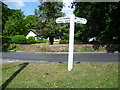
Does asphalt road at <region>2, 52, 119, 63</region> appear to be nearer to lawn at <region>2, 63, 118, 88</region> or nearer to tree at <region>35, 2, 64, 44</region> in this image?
lawn at <region>2, 63, 118, 88</region>

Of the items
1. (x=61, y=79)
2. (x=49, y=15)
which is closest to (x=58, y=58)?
(x=61, y=79)

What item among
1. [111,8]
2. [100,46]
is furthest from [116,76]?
[100,46]

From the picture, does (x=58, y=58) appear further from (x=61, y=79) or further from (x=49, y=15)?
(x=49, y=15)

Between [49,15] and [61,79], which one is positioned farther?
[49,15]

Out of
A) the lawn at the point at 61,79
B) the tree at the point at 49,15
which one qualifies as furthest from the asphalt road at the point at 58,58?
the tree at the point at 49,15

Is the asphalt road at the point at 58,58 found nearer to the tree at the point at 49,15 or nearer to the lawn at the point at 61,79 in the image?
the lawn at the point at 61,79

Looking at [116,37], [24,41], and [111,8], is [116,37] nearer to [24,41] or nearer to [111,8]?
[111,8]

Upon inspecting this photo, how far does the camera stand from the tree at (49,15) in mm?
18078

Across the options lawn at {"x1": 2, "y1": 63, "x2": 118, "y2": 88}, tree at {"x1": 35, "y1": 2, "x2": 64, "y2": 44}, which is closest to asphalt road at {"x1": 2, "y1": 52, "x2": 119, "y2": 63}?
lawn at {"x1": 2, "y1": 63, "x2": 118, "y2": 88}

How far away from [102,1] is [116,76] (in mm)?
9530

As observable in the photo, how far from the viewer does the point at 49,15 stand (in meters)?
18.6

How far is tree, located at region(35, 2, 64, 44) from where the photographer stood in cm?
1808

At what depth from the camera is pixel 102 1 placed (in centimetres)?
1295

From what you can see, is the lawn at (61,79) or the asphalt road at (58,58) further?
the asphalt road at (58,58)
